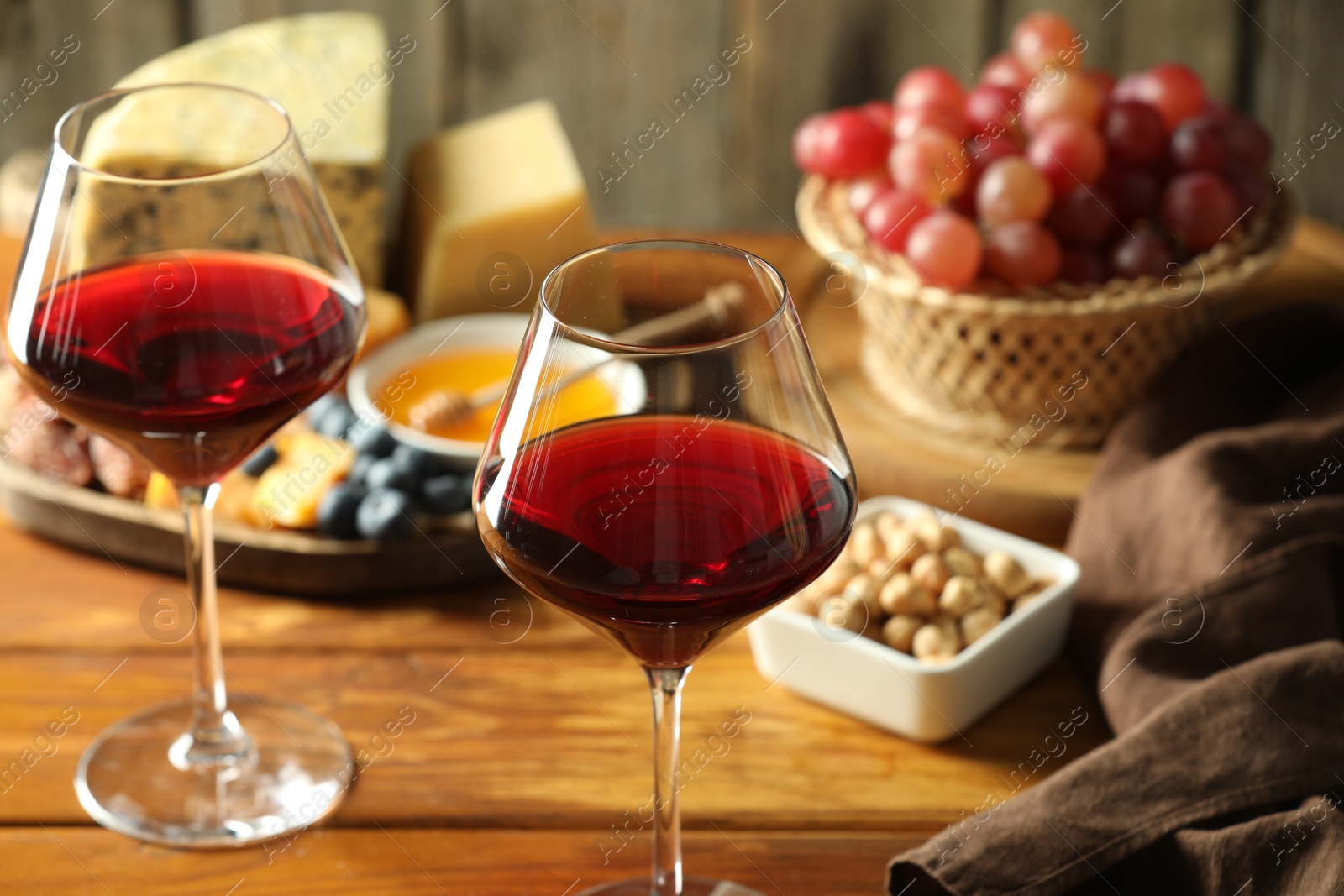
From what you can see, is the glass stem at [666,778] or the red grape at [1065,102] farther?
the red grape at [1065,102]

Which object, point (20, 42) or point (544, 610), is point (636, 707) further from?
point (20, 42)

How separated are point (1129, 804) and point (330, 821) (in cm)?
46

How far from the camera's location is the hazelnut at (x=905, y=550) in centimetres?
95

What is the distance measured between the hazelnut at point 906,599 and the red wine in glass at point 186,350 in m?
0.38

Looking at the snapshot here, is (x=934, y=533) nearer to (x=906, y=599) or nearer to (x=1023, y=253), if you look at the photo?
(x=906, y=599)

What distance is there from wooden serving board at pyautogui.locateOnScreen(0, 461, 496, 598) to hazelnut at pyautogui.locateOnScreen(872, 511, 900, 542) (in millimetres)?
287

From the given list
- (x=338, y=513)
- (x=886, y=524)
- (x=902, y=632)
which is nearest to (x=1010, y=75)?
(x=886, y=524)

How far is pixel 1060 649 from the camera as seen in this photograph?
959 millimetres

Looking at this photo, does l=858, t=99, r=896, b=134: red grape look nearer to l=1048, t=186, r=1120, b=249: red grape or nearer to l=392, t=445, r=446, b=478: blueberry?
l=1048, t=186, r=1120, b=249: red grape

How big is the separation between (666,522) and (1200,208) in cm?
74

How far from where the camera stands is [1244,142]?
3.96ft

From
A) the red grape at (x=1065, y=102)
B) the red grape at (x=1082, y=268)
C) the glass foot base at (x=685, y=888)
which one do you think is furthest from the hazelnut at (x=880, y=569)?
the red grape at (x=1065, y=102)

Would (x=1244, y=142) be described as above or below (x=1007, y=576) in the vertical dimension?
above

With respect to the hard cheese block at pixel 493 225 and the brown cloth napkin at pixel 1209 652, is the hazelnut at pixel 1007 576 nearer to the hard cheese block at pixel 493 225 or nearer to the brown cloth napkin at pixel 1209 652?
the brown cloth napkin at pixel 1209 652
